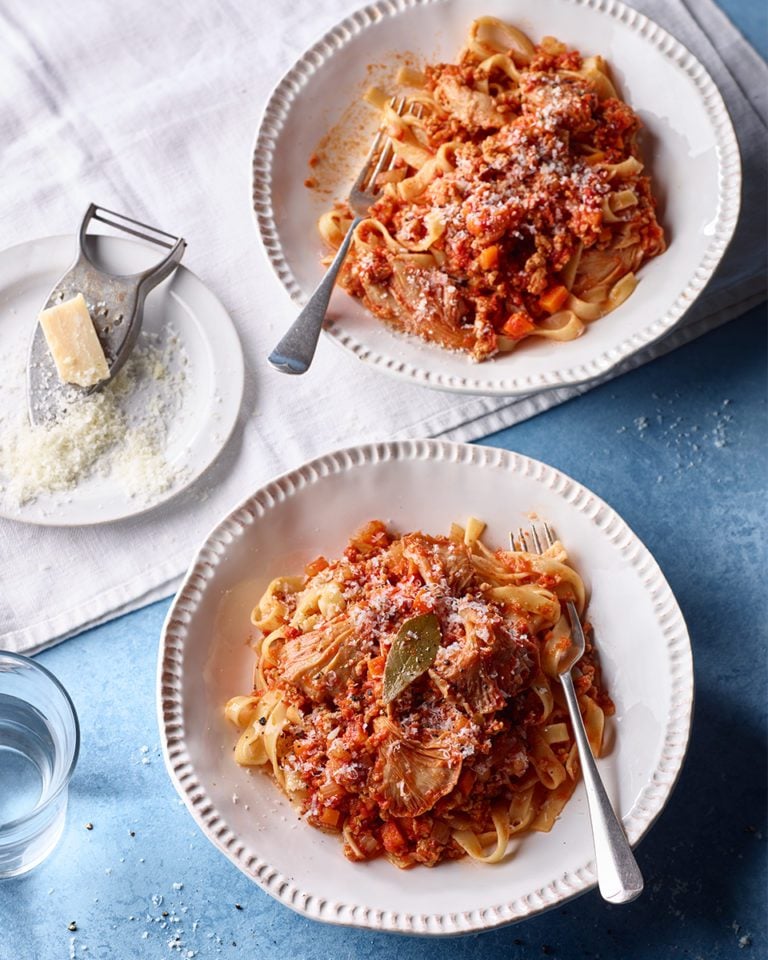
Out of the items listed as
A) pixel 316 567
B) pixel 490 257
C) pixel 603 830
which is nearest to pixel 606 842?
pixel 603 830

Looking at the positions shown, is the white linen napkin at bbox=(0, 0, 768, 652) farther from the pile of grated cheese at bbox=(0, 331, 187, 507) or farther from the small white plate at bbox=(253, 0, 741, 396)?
the small white plate at bbox=(253, 0, 741, 396)

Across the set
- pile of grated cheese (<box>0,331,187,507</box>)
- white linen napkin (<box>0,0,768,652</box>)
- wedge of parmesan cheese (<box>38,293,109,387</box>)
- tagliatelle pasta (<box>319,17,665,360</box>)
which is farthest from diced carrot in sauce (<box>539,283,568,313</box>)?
wedge of parmesan cheese (<box>38,293,109,387</box>)

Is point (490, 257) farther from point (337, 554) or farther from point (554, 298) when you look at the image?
point (337, 554)

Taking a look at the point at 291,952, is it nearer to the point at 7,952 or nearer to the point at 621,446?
the point at 7,952

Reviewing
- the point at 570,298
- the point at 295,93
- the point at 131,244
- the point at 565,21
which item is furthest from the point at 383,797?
the point at 565,21

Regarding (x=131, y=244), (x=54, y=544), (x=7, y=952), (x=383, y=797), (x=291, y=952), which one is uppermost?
(x=131, y=244)

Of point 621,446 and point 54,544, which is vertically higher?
point 621,446

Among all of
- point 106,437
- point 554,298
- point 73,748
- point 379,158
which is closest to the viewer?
point 73,748
